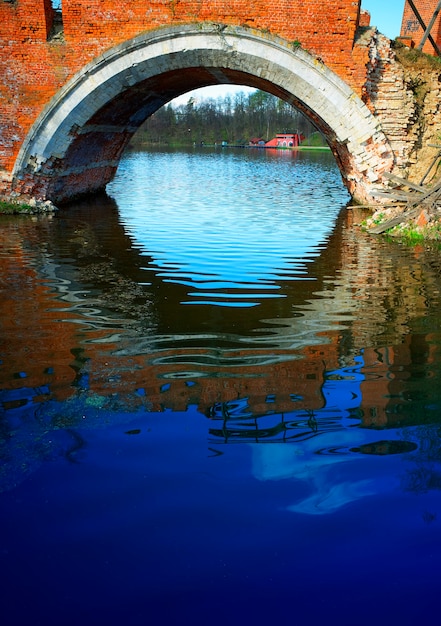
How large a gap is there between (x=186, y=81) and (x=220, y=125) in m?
74.7

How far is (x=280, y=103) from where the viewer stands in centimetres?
9388

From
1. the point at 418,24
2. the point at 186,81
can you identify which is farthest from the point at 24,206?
the point at 418,24

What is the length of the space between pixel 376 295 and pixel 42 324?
3731 millimetres

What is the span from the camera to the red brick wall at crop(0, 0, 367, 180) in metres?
10.4

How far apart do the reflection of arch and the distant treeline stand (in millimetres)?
58935

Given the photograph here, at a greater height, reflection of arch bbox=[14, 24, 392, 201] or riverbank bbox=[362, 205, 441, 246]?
reflection of arch bbox=[14, 24, 392, 201]

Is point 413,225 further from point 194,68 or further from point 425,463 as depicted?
point 425,463

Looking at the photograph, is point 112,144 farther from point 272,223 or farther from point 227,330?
point 227,330

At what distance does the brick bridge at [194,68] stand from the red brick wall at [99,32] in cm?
2

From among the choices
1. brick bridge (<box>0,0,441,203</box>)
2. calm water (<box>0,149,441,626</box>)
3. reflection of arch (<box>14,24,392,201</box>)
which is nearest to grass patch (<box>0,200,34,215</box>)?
brick bridge (<box>0,0,441,203</box>)

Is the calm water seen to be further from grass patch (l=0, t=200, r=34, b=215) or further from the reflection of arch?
grass patch (l=0, t=200, r=34, b=215)

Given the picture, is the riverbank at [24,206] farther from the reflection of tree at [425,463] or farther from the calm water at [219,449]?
the reflection of tree at [425,463]

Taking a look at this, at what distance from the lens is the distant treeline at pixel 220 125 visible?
77.4 m

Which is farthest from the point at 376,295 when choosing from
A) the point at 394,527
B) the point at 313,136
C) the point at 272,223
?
the point at 313,136
